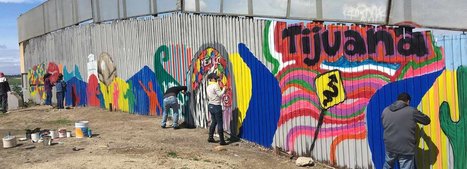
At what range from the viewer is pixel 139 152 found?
8820 millimetres

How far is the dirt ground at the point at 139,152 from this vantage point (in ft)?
26.1

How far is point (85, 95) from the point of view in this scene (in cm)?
1819

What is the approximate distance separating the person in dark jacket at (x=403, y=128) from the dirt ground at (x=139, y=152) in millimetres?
2145

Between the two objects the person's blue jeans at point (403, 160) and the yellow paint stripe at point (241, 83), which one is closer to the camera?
the person's blue jeans at point (403, 160)

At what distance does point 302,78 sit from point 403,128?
8.43 ft

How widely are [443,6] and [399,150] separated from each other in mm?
2068

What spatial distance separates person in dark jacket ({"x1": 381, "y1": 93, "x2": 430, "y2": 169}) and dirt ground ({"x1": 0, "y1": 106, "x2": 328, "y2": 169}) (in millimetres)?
2145

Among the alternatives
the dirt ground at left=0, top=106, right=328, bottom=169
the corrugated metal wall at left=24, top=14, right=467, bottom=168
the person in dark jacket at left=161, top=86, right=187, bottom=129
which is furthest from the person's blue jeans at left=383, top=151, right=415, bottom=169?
the person in dark jacket at left=161, top=86, right=187, bottom=129

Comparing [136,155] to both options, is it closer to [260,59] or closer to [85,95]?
[260,59]

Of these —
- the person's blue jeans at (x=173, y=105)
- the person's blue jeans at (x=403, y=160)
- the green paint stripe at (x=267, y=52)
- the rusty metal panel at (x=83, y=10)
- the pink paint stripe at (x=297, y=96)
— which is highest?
the rusty metal panel at (x=83, y=10)

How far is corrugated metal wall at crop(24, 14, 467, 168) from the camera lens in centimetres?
643

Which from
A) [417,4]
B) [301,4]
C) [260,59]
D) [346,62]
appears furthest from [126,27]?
[417,4]

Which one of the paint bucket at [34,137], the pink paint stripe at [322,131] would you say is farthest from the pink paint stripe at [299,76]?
the paint bucket at [34,137]

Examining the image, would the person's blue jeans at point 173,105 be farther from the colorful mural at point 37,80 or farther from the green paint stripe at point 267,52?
the colorful mural at point 37,80
